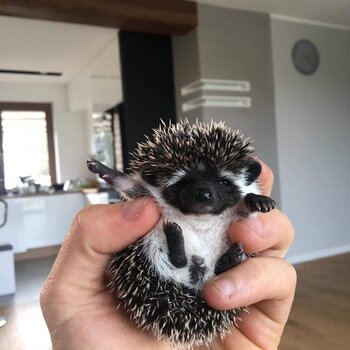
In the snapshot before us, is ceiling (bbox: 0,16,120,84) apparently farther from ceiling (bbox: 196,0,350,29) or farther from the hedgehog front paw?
the hedgehog front paw

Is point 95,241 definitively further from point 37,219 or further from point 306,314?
point 37,219

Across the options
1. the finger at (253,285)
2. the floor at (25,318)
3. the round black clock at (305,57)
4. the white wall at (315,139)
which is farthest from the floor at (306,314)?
the round black clock at (305,57)

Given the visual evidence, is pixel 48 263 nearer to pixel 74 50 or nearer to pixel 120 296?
pixel 74 50

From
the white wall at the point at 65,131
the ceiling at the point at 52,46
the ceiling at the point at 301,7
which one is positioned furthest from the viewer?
the white wall at the point at 65,131

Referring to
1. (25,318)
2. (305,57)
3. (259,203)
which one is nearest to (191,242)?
(259,203)

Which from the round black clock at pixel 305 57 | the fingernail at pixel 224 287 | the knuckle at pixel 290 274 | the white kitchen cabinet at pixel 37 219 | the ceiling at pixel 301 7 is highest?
the ceiling at pixel 301 7

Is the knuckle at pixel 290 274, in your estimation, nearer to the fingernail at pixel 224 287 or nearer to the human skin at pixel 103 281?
the human skin at pixel 103 281
